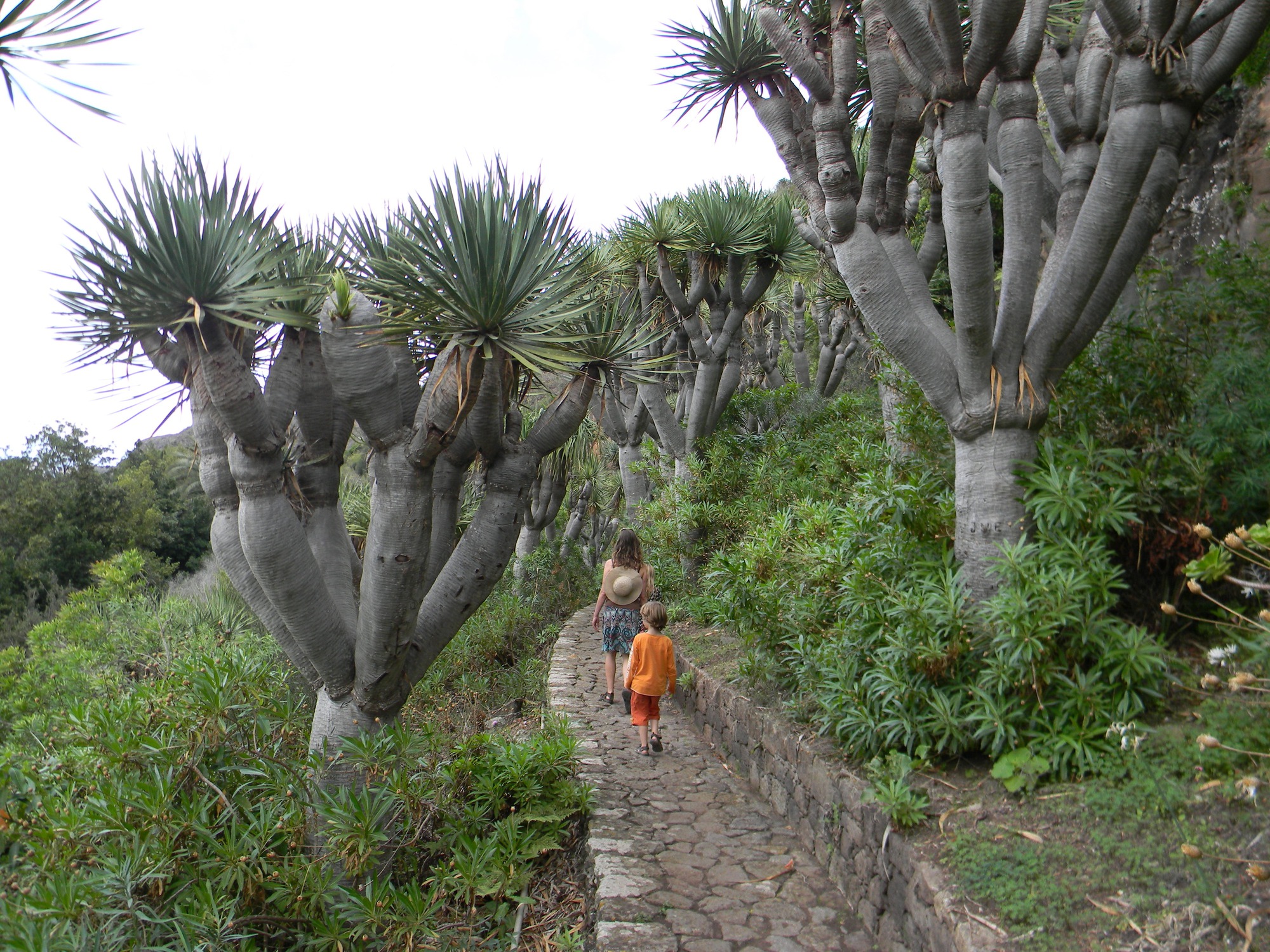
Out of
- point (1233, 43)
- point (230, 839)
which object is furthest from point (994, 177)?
point (230, 839)

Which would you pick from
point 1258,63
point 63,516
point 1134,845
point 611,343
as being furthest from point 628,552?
point 63,516

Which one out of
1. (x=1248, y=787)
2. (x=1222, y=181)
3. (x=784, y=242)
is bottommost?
(x=1248, y=787)

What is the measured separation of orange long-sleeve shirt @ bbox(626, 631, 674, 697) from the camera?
19.5 ft

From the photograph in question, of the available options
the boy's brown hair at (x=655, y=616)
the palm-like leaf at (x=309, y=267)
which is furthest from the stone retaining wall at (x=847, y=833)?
the palm-like leaf at (x=309, y=267)

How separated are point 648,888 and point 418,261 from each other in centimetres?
360

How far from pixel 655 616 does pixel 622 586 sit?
1162mm

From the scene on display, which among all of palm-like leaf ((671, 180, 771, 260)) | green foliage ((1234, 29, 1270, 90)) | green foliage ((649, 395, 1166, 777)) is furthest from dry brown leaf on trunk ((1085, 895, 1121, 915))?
palm-like leaf ((671, 180, 771, 260))

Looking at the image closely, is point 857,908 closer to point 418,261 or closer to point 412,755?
point 412,755

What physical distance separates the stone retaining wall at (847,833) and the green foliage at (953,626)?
22cm

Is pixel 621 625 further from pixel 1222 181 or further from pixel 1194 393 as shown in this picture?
pixel 1222 181

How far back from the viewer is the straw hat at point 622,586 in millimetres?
7000

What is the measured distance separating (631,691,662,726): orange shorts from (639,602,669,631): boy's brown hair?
1.87ft

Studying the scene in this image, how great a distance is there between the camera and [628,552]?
722 centimetres

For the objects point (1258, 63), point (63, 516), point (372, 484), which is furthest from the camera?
point (63, 516)
